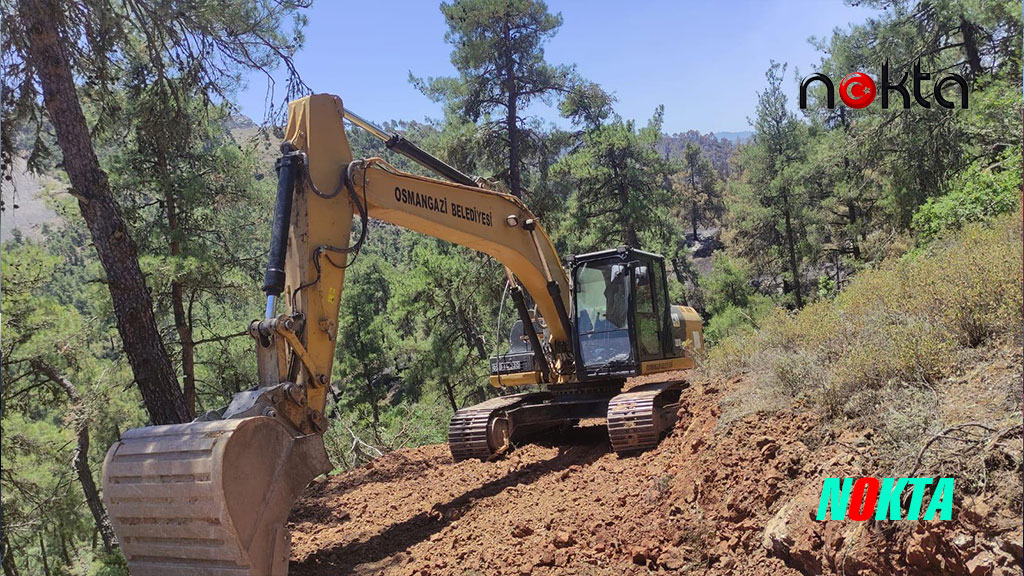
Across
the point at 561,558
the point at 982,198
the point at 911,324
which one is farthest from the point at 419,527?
the point at 982,198

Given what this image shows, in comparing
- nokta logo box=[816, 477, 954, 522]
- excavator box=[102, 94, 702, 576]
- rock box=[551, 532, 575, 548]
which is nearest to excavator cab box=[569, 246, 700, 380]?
excavator box=[102, 94, 702, 576]

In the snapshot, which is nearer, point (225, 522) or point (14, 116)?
point (225, 522)

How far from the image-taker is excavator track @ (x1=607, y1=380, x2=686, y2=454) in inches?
275

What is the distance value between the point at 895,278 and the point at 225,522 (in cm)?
561

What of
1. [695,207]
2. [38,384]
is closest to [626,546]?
[38,384]

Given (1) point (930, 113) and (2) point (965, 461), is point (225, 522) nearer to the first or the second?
(2) point (965, 461)

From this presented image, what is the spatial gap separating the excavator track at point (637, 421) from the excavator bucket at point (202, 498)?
369 centimetres

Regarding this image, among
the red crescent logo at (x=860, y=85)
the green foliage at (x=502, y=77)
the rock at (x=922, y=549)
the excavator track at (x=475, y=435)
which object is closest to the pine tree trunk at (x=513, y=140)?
the green foliage at (x=502, y=77)

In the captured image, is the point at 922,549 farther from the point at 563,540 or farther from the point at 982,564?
the point at 563,540

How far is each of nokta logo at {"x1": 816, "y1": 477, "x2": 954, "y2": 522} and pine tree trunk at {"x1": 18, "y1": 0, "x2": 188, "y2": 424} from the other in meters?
6.43

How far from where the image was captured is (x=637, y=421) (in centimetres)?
702

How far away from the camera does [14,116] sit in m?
7.73

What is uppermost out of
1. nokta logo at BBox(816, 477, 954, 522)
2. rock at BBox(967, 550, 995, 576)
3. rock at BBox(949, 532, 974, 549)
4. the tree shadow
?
nokta logo at BBox(816, 477, 954, 522)

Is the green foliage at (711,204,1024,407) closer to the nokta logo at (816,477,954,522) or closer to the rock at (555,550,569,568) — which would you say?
the nokta logo at (816,477,954,522)
